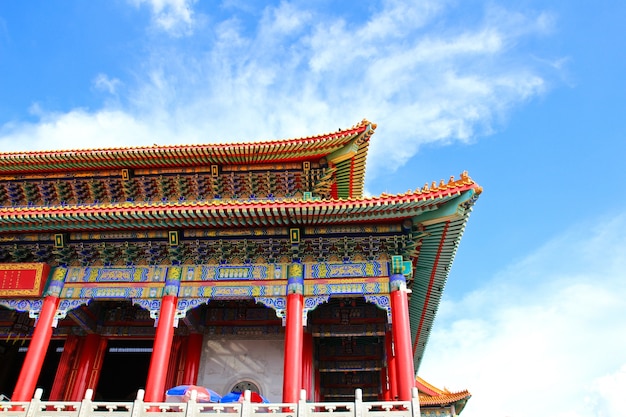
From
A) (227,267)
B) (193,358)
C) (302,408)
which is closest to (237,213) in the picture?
(227,267)

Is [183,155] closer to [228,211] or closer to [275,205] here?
[228,211]

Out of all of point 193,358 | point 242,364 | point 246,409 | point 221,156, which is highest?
point 221,156

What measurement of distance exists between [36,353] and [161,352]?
10.5ft

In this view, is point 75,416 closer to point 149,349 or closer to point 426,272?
point 149,349

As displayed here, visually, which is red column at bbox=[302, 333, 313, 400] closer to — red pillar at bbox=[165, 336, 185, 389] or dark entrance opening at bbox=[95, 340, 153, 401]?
red pillar at bbox=[165, 336, 185, 389]

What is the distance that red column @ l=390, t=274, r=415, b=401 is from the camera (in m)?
10.7

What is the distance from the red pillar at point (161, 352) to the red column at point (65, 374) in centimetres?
466

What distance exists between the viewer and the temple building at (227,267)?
1179 centimetres

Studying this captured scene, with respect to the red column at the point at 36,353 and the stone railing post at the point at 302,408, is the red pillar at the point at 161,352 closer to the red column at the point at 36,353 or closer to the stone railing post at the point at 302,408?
the red column at the point at 36,353

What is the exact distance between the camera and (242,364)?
1428 centimetres

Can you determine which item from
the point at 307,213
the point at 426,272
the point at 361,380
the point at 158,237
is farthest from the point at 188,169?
the point at 361,380

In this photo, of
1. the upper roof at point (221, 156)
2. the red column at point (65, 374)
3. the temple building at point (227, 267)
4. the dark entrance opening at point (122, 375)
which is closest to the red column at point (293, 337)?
the temple building at point (227, 267)

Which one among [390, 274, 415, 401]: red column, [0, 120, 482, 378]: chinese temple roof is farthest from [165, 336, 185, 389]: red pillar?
[390, 274, 415, 401]: red column

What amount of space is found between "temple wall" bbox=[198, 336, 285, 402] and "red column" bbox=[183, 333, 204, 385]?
0.45ft
